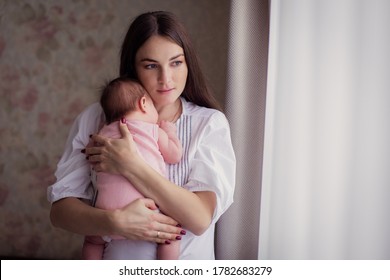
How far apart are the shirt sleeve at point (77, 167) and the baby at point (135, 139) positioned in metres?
0.04

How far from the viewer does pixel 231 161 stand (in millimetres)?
1048

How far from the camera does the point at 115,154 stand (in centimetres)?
98

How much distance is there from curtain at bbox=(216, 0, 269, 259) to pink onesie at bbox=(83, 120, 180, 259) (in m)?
0.29

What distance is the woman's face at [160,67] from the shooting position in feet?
3.34

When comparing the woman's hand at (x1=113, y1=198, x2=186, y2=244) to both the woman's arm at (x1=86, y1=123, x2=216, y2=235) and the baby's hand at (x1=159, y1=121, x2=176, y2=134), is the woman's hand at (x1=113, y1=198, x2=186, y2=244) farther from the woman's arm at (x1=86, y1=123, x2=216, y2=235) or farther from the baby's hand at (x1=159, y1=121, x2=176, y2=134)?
the baby's hand at (x1=159, y1=121, x2=176, y2=134)

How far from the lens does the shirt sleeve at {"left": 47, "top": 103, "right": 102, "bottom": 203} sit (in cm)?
102

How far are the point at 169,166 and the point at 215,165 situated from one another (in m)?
0.09

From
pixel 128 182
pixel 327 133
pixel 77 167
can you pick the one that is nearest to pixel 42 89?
pixel 77 167

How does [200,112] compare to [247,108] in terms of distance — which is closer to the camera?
[200,112]

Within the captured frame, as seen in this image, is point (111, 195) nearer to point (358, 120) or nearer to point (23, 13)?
point (358, 120)

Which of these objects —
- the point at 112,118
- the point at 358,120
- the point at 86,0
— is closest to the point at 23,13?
the point at 86,0

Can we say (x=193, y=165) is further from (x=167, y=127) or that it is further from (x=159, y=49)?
(x=159, y=49)

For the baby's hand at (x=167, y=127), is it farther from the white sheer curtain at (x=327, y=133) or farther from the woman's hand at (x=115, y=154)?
the white sheer curtain at (x=327, y=133)
